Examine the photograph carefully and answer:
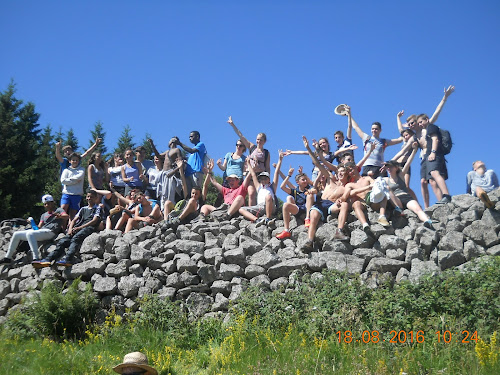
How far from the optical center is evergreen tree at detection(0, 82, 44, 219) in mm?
20208

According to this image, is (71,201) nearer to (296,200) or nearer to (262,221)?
(262,221)

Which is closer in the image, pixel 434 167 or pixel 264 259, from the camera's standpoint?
pixel 264 259

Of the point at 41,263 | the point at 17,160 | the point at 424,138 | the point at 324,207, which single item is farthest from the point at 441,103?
the point at 17,160

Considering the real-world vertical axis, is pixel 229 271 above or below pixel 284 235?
below

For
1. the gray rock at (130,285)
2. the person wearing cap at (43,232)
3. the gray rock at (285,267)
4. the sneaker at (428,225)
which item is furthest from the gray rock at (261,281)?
the person wearing cap at (43,232)

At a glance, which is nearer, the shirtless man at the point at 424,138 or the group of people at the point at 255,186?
the group of people at the point at 255,186

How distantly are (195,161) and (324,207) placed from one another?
4.04 metres

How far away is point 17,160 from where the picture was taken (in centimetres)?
2116

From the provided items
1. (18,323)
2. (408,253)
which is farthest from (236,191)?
(18,323)

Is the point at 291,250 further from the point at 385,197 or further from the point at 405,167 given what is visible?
the point at 405,167

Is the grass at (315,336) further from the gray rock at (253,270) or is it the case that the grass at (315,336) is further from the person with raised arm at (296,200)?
the person with raised arm at (296,200)

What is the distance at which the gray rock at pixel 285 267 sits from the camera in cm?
938

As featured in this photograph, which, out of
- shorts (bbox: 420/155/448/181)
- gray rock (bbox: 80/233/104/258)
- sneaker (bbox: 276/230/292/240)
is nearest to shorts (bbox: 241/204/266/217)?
sneaker (bbox: 276/230/292/240)

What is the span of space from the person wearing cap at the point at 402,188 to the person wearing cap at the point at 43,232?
291 inches
